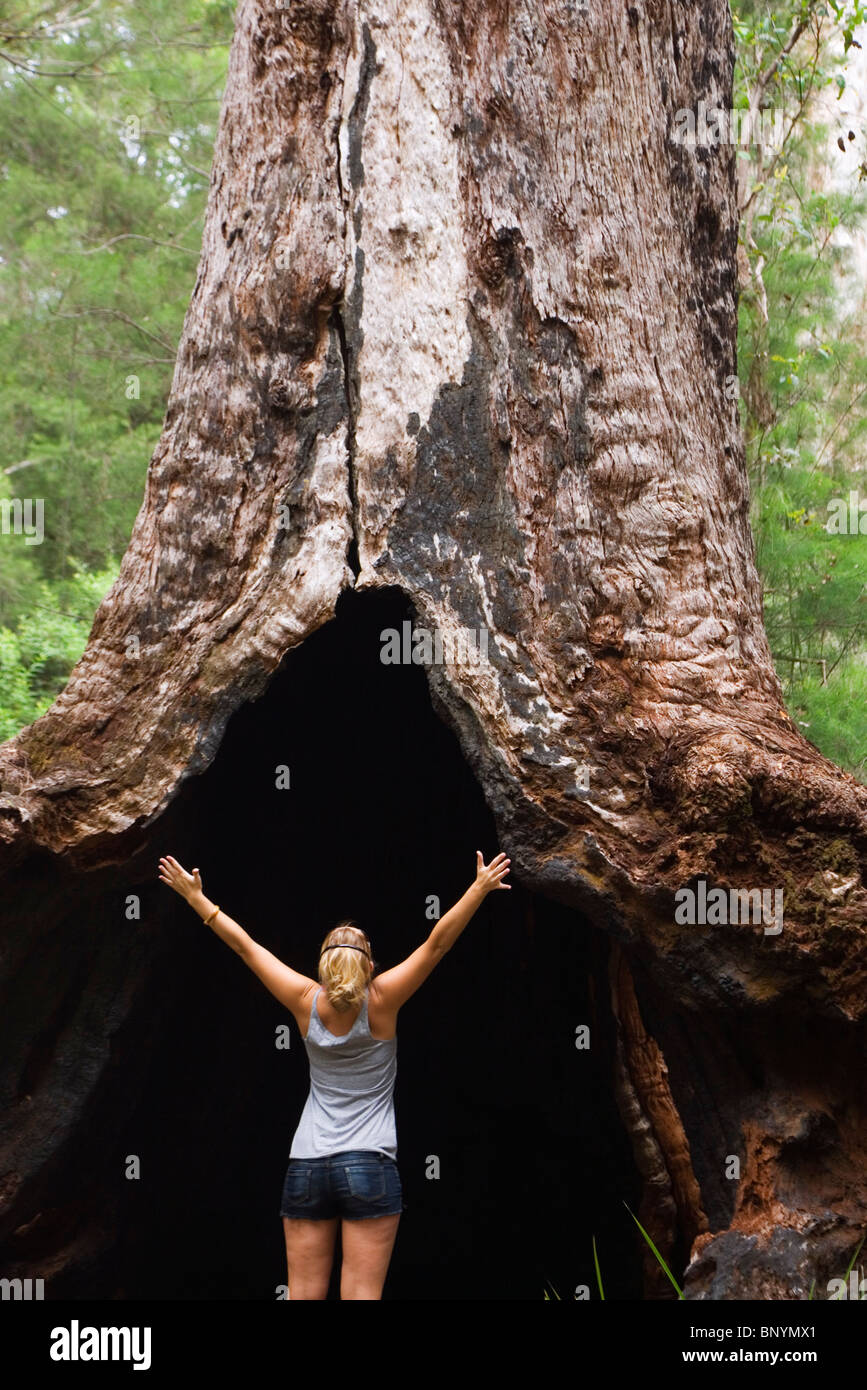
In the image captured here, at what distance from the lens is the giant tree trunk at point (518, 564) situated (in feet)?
11.1

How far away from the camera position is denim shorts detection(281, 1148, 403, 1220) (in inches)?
143

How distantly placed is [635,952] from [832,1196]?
848 millimetres

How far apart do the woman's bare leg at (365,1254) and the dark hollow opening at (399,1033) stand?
1184 mm

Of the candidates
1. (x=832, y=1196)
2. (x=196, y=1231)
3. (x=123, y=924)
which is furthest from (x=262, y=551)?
(x=196, y=1231)

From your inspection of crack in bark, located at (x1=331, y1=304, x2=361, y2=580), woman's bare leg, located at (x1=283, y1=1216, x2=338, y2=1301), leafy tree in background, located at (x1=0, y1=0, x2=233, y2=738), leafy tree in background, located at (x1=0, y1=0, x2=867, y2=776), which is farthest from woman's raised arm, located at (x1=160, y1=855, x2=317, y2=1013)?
leafy tree in background, located at (x1=0, y1=0, x2=233, y2=738)

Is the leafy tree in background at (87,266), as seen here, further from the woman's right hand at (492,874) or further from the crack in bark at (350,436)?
the woman's right hand at (492,874)

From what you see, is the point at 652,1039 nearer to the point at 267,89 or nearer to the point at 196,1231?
the point at 196,1231

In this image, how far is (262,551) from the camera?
3953 mm

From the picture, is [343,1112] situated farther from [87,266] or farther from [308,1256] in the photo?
[87,266]

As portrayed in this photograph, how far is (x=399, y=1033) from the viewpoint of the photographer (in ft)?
18.4

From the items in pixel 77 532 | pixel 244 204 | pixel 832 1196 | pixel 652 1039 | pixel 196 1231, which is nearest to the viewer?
pixel 832 1196

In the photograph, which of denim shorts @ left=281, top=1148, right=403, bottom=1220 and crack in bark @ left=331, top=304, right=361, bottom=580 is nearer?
denim shorts @ left=281, top=1148, right=403, bottom=1220

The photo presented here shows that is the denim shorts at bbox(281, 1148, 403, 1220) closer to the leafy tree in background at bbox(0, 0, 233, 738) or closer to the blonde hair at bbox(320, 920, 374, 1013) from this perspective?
the blonde hair at bbox(320, 920, 374, 1013)

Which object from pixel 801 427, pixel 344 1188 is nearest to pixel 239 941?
pixel 344 1188
